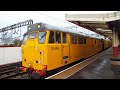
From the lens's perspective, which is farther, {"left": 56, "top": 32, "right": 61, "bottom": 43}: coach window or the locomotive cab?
{"left": 56, "top": 32, "right": 61, "bottom": 43}: coach window

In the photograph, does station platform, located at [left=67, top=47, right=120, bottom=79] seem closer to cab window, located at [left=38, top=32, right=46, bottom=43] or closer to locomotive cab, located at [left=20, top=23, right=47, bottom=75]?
locomotive cab, located at [left=20, top=23, right=47, bottom=75]

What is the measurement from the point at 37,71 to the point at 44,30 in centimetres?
237

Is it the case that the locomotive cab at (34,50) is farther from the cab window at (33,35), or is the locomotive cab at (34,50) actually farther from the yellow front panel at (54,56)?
the yellow front panel at (54,56)

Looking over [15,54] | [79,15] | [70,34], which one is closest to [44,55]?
[70,34]

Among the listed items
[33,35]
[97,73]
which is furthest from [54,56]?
[97,73]

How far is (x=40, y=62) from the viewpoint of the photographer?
428 inches

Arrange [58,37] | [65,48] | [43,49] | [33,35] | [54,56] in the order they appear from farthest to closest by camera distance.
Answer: [65,48] < [58,37] < [33,35] < [54,56] < [43,49]

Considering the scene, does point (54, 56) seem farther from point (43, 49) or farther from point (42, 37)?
point (42, 37)

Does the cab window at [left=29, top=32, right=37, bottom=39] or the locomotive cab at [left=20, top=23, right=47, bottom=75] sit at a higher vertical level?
the cab window at [left=29, top=32, right=37, bottom=39]

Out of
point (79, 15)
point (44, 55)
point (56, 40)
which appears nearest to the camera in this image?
point (44, 55)

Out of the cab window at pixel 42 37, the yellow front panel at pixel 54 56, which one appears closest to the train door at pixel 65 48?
the yellow front panel at pixel 54 56

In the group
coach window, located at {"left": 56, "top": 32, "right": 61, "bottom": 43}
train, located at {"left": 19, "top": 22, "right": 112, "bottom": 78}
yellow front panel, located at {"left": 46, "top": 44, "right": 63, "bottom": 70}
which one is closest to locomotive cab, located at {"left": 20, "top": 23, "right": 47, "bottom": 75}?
train, located at {"left": 19, "top": 22, "right": 112, "bottom": 78}

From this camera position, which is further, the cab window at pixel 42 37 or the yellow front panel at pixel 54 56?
the cab window at pixel 42 37

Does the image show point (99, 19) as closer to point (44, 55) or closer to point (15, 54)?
point (44, 55)
